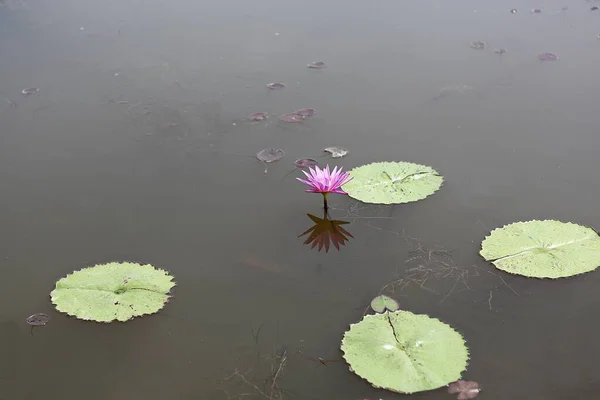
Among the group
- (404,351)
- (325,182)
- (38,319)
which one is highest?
(325,182)

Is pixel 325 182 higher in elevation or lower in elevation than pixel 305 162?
higher

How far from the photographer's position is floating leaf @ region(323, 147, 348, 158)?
433 cm

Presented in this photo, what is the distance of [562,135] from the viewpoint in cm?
450

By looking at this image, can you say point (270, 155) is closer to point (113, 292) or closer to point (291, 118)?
point (291, 118)

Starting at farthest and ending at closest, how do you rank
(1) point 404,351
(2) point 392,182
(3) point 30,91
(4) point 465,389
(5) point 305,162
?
(3) point 30,91, (5) point 305,162, (2) point 392,182, (1) point 404,351, (4) point 465,389

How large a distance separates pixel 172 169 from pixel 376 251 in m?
A: 1.63

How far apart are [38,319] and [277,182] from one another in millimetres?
1680

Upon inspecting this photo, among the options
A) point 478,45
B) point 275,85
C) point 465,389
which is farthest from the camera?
point 478,45

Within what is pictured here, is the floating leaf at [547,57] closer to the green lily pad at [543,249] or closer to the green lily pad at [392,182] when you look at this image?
the green lily pad at [392,182]

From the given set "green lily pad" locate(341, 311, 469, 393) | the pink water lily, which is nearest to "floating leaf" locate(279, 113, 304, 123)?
the pink water lily

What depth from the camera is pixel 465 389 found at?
2.72 metres

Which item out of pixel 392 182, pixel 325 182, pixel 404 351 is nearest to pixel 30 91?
pixel 325 182

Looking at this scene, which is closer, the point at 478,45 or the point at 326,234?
the point at 326,234

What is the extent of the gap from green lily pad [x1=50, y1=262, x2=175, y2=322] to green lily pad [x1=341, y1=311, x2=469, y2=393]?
1.04 metres
